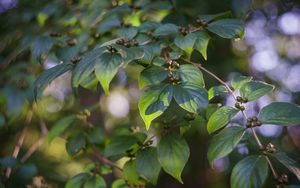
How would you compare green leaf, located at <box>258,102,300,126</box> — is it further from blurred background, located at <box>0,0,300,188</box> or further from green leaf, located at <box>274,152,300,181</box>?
blurred background, located at <box>0,0,300,188</box>

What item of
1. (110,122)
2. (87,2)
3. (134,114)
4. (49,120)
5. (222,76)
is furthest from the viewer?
(110,122)

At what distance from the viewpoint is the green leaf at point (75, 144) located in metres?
1.24

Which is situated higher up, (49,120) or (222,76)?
(222,76)

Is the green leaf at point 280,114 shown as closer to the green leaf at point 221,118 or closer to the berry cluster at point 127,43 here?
the green leaf at point 221,118

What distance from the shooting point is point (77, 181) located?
115 centimetres

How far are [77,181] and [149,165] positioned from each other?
1.03 feet

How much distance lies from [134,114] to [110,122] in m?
0.45

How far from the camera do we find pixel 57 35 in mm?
1303

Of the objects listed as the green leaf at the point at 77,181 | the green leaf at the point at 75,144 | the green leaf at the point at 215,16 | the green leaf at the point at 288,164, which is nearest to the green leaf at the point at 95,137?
the green leaf at the point at 75,144

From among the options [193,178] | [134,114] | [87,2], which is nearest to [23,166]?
[87,2]

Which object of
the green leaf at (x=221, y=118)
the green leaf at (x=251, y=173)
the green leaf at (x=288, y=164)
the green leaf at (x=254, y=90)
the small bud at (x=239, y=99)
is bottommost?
the green leaf at (x=251, y=173)

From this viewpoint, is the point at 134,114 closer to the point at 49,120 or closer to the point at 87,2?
the point at 49,120

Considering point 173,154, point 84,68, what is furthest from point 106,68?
point 173,154

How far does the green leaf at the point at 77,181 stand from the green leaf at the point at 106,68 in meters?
0.45
